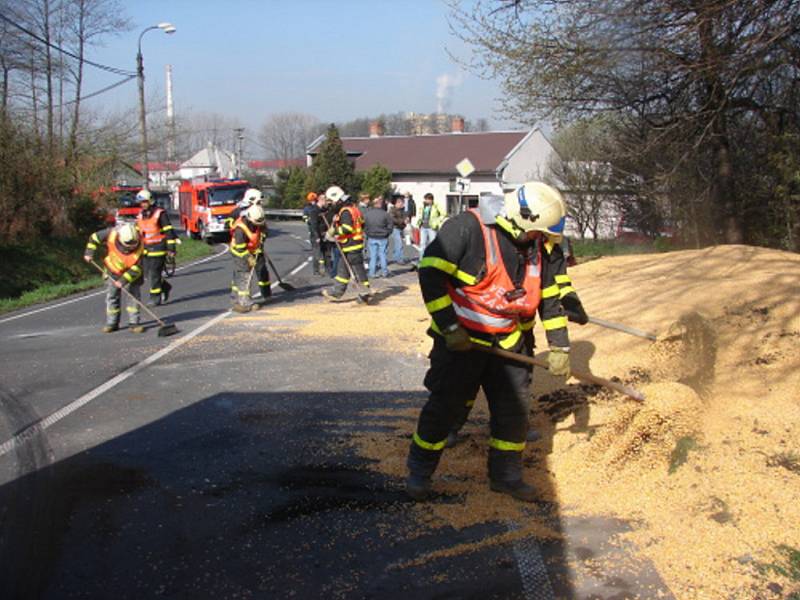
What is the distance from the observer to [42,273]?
61.3 ft

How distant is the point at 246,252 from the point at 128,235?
1899mm

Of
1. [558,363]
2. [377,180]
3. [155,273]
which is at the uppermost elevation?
[377,180]

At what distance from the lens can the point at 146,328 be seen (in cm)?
1030

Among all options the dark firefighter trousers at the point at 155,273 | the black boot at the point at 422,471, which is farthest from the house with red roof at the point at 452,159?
the black boot at the point at 422,471

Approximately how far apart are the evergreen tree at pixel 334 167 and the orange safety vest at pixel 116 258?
130 feet

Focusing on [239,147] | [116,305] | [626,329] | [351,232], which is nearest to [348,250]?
[351,232]

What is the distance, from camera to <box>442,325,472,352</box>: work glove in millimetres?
4328

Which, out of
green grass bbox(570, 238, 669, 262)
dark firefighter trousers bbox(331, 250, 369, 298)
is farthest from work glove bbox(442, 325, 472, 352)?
green grass bbox(570, 238, 669, 262)

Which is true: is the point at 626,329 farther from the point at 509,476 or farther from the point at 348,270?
the point at 348,270

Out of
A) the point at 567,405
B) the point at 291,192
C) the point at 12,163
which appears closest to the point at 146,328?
the point at 567,405

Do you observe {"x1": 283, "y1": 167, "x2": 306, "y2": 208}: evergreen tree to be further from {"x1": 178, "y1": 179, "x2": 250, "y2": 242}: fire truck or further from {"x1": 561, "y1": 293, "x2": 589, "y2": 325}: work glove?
{"x1": 561, "y1": 293, "x2": 589, "y2": 325}: work glove

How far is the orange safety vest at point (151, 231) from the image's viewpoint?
11.9 meters

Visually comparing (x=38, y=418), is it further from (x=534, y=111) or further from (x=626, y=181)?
(x=626, y=181)

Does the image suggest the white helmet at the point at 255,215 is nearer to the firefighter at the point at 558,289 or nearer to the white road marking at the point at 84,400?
the white road marking at the point at 84,400
